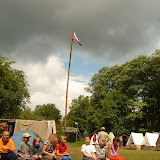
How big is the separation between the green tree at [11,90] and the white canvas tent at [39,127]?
8.75 meters

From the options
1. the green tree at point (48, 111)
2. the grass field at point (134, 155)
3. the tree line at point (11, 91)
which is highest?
the green tree at point (48, 111)

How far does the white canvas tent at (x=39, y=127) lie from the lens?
15.6 meters

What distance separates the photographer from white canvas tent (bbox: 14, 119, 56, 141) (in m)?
15.6

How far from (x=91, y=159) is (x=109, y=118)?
2425 cm

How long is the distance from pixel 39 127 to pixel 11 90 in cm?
1181

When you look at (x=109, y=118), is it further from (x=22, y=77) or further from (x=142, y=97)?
(x=22, y=77)

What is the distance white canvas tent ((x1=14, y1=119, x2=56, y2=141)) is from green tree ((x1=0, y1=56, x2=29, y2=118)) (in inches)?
344

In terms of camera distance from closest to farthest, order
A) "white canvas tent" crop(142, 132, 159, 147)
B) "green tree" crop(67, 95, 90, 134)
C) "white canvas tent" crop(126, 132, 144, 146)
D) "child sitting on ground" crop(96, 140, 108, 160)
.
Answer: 1. "child sitting on ground" crop(96, 140, 108, 160)
2. "white canvas tent" crop(142, 132, 159, 147)
3. "white canvas tent" crop(126, 132, 144, 146)
4. "green tree" crop(67, 95, 90, 134)

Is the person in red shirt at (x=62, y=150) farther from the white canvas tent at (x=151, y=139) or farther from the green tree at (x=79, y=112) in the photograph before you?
the green tree at (x=79, y=112)

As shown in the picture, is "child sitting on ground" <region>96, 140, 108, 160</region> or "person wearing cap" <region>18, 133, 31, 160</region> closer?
"person wearing cap" <region>18, 133, 31, 160</region>

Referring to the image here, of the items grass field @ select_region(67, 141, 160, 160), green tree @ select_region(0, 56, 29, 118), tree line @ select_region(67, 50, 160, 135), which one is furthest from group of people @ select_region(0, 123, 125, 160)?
tree line @ select_region(67, 50, 160, 135)

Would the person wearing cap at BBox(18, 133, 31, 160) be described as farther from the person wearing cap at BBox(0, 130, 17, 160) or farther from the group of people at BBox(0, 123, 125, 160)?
the person wearing cap at BBox(0, 130, 17, 160)

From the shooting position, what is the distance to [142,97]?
32.6m

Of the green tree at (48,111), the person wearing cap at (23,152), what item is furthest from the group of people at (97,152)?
the green tree at (48,111)
